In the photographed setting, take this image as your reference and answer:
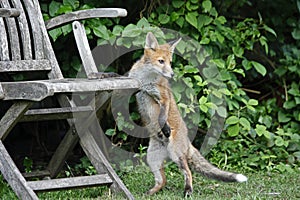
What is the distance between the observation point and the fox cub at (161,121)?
436cm

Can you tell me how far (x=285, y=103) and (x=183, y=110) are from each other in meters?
1.21

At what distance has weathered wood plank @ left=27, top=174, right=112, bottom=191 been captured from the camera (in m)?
3.76

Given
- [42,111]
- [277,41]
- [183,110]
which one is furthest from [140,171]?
[277,41]

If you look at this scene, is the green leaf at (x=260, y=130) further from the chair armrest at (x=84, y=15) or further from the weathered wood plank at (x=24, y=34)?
the weathered wood plank at (x=24, y=34)

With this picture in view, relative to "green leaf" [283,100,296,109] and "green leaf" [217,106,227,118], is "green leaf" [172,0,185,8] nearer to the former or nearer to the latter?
"green leaf" [217,106,227,118]

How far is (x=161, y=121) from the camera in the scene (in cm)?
435

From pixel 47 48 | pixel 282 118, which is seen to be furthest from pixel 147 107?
pixel 282 118

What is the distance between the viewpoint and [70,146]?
4.32 meters

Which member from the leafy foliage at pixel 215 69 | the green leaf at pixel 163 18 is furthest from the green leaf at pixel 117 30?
the green leaf at pixel 163 18

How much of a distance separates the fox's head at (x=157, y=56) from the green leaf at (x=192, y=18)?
73cm

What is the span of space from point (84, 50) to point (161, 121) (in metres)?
0.70

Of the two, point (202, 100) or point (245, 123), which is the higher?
point (202, 100)

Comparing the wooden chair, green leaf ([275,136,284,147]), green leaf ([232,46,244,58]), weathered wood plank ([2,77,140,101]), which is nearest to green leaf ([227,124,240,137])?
green leaf ([275,136,284,147])

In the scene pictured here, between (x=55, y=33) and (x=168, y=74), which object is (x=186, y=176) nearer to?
(x=168, y=74)
